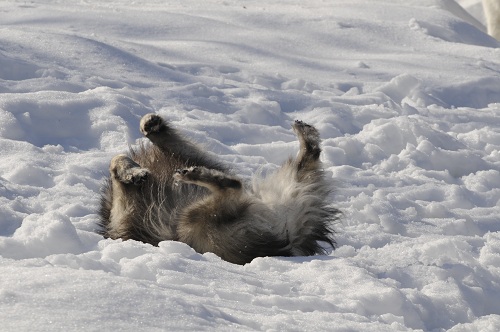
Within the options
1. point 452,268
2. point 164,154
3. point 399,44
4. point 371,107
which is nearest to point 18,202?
point 164,154

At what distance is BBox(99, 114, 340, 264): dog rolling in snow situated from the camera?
161 inches

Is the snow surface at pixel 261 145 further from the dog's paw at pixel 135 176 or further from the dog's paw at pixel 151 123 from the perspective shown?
the dog's paw at pixel 151 123

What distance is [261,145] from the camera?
18.7 ft

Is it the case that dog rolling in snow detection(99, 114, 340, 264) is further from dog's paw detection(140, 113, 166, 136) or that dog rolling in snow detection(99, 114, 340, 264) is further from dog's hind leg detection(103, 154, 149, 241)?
dog's paw detection(140, 113, 166, 136)

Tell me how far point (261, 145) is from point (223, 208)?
1573mm

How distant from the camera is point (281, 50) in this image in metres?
7.77

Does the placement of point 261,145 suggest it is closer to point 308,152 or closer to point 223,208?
point 308,152

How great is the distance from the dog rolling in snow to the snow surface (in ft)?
0.54

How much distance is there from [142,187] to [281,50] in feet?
12.1

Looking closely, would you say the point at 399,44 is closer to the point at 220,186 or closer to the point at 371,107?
the point at 371,107

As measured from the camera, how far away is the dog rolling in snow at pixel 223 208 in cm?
410

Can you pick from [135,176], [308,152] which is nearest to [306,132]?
[308,152]

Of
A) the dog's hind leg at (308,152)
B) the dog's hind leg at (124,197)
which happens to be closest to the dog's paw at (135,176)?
the dog's hind leg at (124,197)

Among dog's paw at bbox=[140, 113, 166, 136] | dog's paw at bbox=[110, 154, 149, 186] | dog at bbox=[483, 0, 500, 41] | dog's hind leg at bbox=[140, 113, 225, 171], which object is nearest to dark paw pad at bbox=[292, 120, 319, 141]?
dog's hind leg at bbox=[140, 113, 225, 171]
